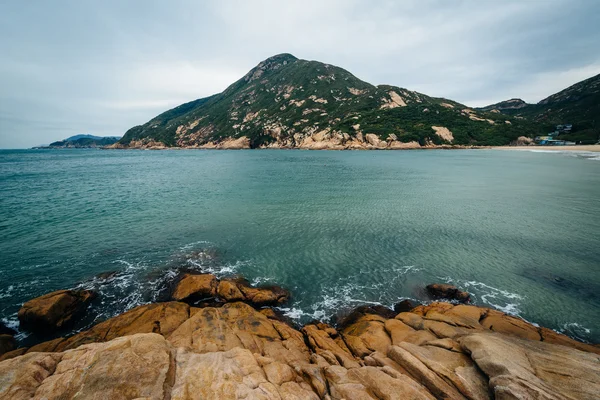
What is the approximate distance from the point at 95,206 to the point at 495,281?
4792 cm

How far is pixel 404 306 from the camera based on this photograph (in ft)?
51.4

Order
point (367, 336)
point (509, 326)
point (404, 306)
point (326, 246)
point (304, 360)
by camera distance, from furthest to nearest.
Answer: point (326, 246), point (404, 306), point (509, 326), point (367, 336), point (304, 360)

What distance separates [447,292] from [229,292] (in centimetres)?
1489

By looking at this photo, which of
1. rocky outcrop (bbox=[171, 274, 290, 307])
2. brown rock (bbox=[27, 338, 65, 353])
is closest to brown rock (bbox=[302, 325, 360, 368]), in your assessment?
rocky outcrop (bbox=[171, 274, 290, 307])

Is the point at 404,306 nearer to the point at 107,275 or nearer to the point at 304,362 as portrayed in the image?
the point at 304,362

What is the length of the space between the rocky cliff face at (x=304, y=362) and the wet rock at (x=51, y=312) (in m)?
2.75

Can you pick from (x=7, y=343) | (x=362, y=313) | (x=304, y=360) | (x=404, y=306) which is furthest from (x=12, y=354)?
(x=404, y=306)

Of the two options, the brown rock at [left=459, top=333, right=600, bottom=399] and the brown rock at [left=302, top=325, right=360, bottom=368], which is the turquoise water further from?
the brown rock at [left=459, top=333, right=600, bottom=399]

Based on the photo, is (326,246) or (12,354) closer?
(12,354)

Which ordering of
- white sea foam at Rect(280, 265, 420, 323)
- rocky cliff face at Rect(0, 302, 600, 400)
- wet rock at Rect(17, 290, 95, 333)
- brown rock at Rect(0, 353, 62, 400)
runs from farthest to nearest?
white sea foam at Rect(280, 265, 420, 323) < wet rock at Rect(17, 290, 95, 333) < rocky cliff face at Rect(0, 302, 600, 400) < brown rock at Rect(0, 353, 62, 400)

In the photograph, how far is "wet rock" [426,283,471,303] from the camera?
16.2 metres

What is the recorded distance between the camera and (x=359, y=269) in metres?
19.5

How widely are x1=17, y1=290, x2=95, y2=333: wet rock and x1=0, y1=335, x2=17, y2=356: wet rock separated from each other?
1106mm

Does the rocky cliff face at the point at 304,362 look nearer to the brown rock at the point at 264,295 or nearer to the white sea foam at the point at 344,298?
the white sea foam at the point at 344,298
